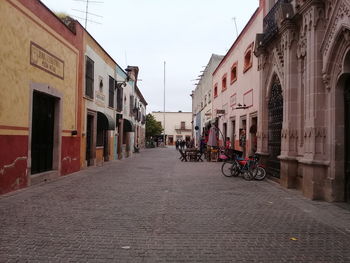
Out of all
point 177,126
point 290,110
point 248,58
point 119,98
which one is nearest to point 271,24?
point 290,110

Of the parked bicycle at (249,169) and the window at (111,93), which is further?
the window at (111,93)

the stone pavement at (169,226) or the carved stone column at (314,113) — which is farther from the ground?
the carved stone column at (314,113)

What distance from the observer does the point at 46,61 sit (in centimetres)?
1100

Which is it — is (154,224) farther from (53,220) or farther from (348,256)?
(348,256)

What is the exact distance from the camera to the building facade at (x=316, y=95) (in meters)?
7.99

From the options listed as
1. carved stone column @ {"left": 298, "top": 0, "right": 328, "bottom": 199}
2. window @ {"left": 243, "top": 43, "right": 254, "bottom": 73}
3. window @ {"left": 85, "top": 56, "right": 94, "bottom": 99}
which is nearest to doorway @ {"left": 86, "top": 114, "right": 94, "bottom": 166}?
window @ {"left": 85, "top": 56, "right": 94, "bottom": 99}

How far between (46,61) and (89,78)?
529 centimetres

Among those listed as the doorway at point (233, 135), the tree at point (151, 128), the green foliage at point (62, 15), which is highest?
the green foliage at point (62, 15)

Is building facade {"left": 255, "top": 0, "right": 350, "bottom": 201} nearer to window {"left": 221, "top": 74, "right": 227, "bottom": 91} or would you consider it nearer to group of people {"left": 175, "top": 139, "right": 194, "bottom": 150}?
window {"left": 221, "top": 74, "right": 227, "bottom": 91}

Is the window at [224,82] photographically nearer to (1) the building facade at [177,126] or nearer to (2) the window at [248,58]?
(2) the window at [248,58]

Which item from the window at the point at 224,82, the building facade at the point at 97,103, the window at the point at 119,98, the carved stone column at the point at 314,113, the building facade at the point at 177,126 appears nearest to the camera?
the carved stone column at the point at 314,113

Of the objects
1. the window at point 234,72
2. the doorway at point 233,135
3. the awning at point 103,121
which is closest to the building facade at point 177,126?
the window at point 234,72

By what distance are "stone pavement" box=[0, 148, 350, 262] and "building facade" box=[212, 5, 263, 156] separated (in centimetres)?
752

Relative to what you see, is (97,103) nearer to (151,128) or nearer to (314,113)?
(314,113)
